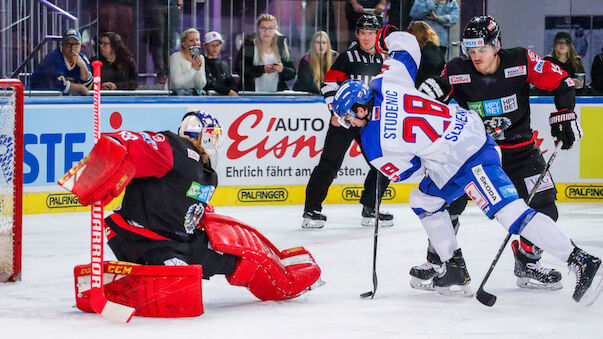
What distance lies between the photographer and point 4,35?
6906 millimetres

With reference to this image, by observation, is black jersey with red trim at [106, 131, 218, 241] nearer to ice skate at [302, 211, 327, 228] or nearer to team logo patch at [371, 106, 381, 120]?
team logo patch at [371, 106, 381, 120]

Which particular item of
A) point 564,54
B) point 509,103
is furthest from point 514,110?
point 564,54

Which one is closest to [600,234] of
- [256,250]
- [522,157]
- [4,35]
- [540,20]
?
[522,157]

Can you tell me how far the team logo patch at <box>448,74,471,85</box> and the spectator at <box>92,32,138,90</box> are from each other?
335cm

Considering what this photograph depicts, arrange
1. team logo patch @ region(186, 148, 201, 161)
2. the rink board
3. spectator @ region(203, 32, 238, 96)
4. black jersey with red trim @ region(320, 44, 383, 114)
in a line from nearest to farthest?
team logo patch @ region(186, 148, 201, 161)
black jersey with red trim @ region(320, 44, 383, 114)
the rink board
spectator @ region(203, 32, 238, 96)

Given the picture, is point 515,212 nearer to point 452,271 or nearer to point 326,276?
point 452,271

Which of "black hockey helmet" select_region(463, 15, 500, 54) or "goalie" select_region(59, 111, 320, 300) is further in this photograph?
"black hockey helmet" select_region(463, 15, 500, 54)

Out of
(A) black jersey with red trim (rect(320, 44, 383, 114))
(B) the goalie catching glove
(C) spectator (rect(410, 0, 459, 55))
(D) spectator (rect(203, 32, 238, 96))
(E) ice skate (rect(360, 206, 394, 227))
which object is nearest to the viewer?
(B) the goalie catching glove

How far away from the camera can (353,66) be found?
6.48 m

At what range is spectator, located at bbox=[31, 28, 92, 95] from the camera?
705cm

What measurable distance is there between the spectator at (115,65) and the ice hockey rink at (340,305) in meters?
1.56

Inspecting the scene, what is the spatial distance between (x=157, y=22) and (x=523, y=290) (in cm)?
394

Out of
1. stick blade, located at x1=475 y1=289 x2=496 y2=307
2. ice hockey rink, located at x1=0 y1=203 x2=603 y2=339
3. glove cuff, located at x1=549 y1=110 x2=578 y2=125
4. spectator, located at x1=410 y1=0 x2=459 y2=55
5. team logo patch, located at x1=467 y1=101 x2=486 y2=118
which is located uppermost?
spectator, located at x1=410 y1=0 x2=459 y2=55

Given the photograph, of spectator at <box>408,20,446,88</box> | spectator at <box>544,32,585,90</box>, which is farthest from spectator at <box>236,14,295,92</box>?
spectator at <box>544,32,585,90</box>
